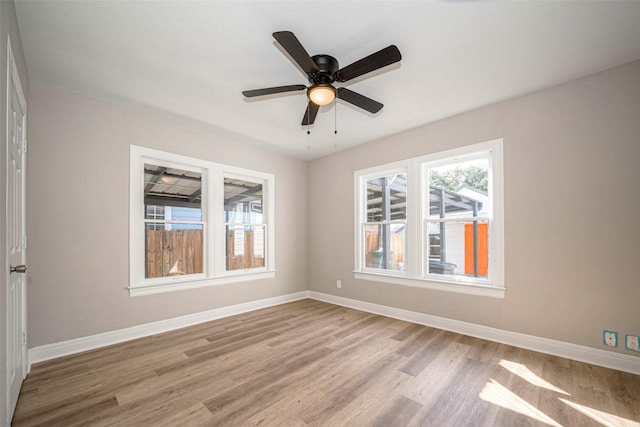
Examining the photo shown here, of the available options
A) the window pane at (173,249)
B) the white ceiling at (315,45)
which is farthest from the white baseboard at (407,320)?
the white ceiling at (315,45)

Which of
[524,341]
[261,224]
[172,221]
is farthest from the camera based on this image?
[261,224]

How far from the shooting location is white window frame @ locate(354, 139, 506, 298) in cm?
321

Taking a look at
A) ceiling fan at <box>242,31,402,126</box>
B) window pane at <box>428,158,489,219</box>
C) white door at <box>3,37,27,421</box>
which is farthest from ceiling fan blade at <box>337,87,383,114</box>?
white door at <box>3,37,27,421</box>

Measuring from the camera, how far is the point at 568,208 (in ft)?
9.07

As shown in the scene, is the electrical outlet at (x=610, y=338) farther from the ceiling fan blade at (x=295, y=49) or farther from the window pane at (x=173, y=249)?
the window pane at (x=173, y=249)

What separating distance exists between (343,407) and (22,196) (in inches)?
123

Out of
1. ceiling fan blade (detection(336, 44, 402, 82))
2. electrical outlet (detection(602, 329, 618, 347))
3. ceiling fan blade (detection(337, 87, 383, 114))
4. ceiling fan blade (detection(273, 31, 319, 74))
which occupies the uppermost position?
ceiling fan blade (detection(273, 31, 319, 74))

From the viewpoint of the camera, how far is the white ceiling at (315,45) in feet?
6.29

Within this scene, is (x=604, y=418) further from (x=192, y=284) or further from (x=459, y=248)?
(x=192, y=284)

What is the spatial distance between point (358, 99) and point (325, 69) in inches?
16.6

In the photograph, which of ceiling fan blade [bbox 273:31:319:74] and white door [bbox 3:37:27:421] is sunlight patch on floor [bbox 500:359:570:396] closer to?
ceiling fan blade [bbox 273:31:319:74]

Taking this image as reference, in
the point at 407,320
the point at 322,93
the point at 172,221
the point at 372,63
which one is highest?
the point at 372,63

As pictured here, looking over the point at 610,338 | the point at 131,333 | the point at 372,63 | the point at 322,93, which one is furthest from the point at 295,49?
the point at 610,338

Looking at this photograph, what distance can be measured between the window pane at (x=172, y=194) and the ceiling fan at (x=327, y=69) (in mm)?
1951
